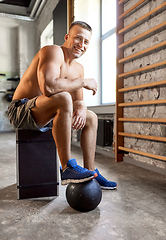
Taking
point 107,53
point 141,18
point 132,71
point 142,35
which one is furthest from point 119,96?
point 107,53

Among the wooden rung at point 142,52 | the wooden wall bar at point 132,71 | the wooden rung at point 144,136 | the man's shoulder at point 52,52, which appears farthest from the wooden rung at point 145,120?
the man's shoulder at point 52,52

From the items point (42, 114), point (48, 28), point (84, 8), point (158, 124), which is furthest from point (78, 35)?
point (48, 28)

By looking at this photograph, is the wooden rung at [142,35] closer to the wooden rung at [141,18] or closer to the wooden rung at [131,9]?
the wooden rung at [141,18]

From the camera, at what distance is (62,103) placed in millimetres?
1287

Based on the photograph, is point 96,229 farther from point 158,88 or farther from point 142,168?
point 158,88

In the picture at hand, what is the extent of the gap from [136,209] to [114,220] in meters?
0.21

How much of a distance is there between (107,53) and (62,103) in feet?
9.34

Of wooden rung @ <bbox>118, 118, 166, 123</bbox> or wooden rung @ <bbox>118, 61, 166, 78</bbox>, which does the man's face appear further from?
wooden rung @ <bbox>118, 118, 166, 123</bbox>

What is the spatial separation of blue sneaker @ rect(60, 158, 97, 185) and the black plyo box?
252 mm

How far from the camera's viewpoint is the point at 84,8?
148 inches

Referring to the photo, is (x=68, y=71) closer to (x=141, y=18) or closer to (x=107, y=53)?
(x=141, y=18)

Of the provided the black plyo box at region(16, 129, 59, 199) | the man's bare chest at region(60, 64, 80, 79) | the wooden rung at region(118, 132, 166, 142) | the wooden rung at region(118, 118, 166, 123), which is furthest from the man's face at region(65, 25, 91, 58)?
the wooden rung at region(118, 132, 166, 142)

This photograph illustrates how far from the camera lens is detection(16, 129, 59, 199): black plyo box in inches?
57.7

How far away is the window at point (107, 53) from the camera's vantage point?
3.64 meters
